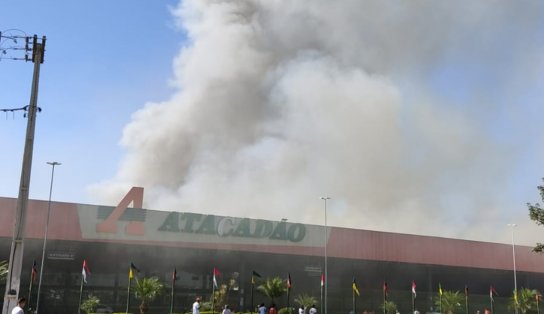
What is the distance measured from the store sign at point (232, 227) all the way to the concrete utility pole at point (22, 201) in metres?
27.7

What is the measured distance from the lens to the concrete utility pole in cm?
1644

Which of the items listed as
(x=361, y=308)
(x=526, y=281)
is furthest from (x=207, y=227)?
(x=526, y=281)

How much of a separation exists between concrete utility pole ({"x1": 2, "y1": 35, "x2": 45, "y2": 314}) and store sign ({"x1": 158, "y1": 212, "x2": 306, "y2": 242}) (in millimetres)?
27653

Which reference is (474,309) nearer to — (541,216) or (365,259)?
(365,259)

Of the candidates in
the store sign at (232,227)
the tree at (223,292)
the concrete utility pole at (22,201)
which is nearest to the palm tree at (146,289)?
the tree at (223,292)

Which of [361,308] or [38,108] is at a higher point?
[38,108]

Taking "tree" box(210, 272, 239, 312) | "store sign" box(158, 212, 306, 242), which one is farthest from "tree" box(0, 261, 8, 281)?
"tree" box(210, 272, 239, 312)

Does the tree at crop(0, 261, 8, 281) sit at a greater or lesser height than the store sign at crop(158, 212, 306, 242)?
lesser

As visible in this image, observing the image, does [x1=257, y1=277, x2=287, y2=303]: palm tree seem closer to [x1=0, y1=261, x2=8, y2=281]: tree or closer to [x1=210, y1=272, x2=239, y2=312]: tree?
[x1=210, y1=272, x2=239, y2=312]: tree

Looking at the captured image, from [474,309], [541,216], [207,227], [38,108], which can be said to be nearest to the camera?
[38,108]

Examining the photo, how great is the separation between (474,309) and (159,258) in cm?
3386

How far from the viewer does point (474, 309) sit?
60094mm

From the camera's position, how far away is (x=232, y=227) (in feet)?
156

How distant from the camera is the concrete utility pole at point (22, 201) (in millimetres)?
16438
